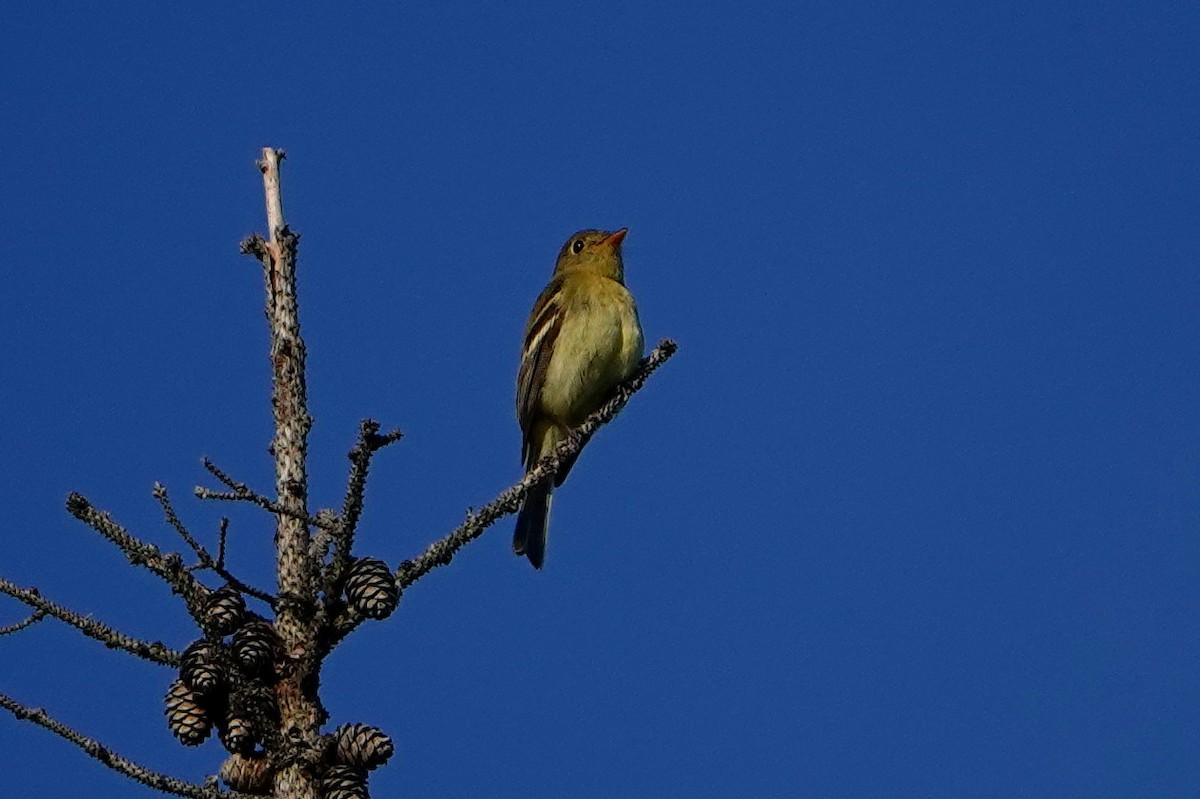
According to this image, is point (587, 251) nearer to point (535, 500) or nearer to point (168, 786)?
point (535, 500)

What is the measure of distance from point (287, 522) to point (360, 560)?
54 centimetres

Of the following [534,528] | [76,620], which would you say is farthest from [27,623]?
[534,528]

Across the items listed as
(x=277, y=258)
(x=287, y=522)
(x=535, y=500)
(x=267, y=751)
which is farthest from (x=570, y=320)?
(x=267, y=751)

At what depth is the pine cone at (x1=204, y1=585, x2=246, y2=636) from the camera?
191 inches

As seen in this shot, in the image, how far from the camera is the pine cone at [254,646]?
480cm

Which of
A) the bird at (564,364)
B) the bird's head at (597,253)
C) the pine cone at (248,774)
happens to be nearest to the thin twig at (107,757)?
the pine cone at (248,774)

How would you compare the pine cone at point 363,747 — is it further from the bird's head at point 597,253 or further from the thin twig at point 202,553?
the bird's head at point 597,253

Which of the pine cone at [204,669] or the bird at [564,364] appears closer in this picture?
the pine cone at [204,669]

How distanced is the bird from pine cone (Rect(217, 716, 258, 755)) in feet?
13.9

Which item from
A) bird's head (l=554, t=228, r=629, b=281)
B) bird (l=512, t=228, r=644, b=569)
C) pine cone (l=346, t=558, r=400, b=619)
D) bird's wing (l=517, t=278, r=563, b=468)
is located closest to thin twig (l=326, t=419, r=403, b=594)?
pine cone (l=346, t=558, r=400, b=619)

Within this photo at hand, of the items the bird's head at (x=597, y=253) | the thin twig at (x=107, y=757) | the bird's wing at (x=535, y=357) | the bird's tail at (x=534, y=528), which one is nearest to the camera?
the thin twig at (x=107, y=757)

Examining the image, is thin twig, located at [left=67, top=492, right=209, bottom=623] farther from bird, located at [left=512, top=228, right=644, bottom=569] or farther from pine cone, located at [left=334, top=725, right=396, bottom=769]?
bird, located at [left=512, top=228, right=644, bottom=569]

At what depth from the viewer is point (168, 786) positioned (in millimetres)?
4332

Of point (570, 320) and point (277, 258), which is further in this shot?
point (570, 320)
